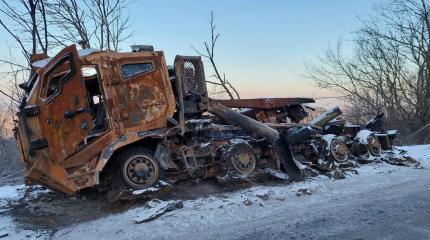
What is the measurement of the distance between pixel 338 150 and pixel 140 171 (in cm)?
487

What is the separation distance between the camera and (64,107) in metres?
7.10

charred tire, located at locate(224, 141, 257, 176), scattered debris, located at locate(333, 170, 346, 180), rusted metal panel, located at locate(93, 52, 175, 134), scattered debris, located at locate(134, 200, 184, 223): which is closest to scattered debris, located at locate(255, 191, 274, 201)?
charred tire, located at locate(224, 141, 257, 176)

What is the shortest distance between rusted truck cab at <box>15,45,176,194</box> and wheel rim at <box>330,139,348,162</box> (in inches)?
165

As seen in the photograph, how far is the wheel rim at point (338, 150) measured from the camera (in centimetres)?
993

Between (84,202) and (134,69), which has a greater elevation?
(134,69)

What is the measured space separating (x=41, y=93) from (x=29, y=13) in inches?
380

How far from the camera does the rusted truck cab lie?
7023 millimetres

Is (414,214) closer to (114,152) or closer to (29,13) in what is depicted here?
(114,152)

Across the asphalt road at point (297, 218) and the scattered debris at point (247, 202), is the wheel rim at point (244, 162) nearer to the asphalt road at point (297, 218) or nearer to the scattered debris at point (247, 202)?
the asphalt road at point (297, 218)

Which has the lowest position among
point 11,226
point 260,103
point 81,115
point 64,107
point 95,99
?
point 11,226

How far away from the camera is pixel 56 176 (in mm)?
7043

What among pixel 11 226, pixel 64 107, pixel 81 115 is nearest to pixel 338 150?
pixel 81 115

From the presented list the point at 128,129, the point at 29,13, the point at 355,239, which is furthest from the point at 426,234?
the point at 29,13

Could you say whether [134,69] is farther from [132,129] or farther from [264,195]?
[264,195]
